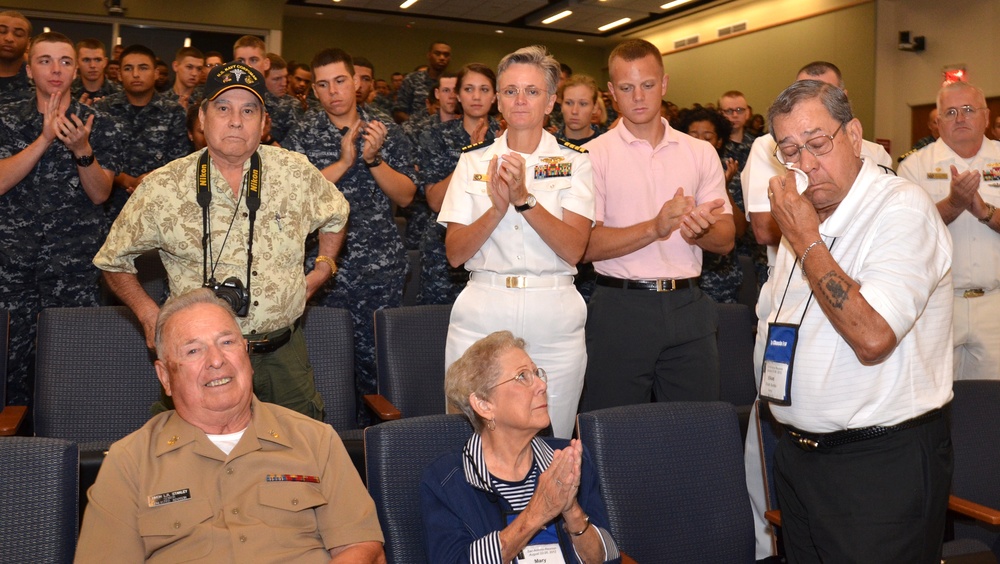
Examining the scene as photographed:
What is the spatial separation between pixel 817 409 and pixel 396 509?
1.02 m

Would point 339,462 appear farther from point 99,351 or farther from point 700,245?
point 700,245

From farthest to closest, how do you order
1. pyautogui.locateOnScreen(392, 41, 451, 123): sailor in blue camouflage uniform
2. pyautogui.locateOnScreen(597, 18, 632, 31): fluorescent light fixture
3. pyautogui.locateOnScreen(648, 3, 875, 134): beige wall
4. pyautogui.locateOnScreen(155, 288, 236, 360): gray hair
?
pyautogui.locateOnScreen(597, 18, 632, 31): fluorescent light fixture
pyautogui.locateOnScreen(648, 3, 875, 134): beige wall
pyautogui.locateOnScreen(392, 41, 451, 123): sailor in blue camouflage uniform
pyautogui.locateOnScreen(155, 288, 236, 360): gray hair

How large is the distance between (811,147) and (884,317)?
0.42 m

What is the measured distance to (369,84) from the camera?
270 inches

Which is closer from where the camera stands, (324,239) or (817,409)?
(817,409)

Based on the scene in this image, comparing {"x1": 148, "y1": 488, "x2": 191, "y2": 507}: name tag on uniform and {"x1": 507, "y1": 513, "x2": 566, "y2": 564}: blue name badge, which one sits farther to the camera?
{"x1": 507, "y1": 513, "x2": 566, "y2": 564}: blue name badge

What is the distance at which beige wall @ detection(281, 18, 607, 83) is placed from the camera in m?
14.9

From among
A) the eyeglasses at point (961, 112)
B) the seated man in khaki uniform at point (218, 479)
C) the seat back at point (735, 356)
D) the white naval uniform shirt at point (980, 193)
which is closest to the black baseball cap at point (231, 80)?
the seated man in khaki uniform at point (218, 479)

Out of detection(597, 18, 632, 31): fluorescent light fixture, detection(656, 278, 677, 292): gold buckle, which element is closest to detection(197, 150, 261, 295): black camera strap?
detection(656, 278, 677, 292): gold buckle

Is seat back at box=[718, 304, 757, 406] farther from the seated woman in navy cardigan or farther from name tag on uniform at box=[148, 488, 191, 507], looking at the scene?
name tag on uniform at box=[148, 488, 191, 507]

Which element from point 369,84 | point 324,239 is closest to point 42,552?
point 324,239

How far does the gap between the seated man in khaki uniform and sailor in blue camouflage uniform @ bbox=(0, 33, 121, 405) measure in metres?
1.81

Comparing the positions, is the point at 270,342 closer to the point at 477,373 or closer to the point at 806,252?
the point at 477,373

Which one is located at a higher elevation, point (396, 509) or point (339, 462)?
point (339, 462)
